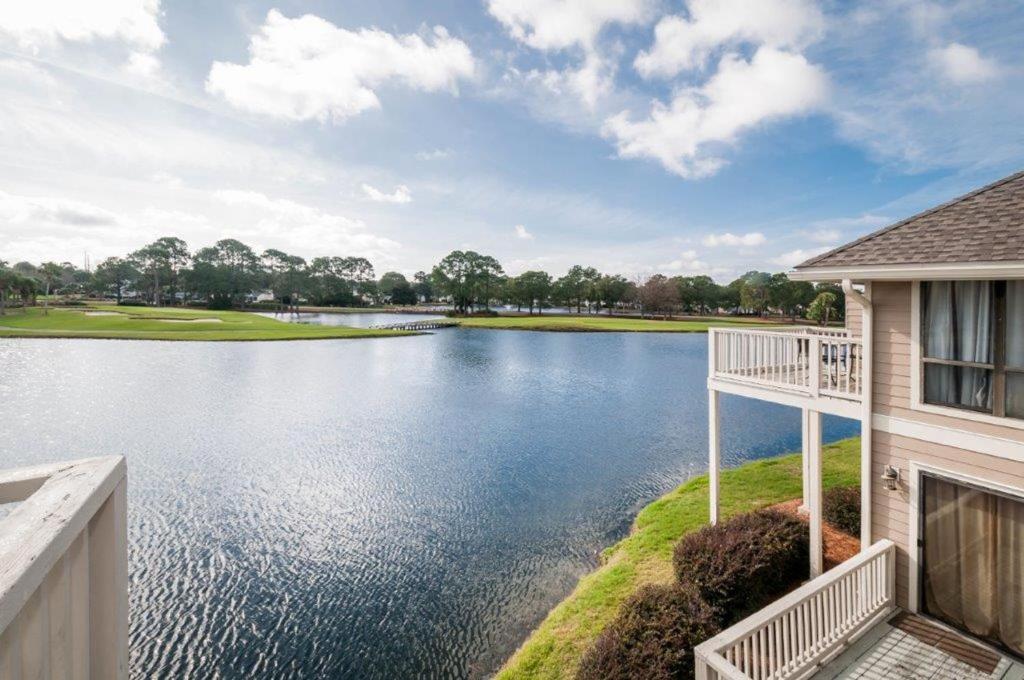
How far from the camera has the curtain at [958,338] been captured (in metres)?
5.77

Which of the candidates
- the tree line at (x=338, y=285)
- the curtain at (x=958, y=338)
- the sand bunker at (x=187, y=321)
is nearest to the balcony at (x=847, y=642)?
the curtain at (x=958, y=338)

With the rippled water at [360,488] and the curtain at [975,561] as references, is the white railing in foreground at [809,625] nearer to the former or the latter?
the curtain at [975,561]

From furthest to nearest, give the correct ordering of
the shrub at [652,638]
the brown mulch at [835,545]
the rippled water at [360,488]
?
the brown mulch at [835,545], the rippled water at [360,488], the shrub at [652,638]

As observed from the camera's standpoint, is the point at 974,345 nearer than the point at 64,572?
No

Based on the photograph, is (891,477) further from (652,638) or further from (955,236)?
(652,638)

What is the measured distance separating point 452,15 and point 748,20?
12003 mm

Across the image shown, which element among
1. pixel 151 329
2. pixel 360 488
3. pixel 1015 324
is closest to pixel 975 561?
pixel 1015 324

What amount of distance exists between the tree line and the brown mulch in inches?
3489

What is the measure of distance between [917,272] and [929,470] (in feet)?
8.66

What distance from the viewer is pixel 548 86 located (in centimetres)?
2406

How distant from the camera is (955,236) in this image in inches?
242

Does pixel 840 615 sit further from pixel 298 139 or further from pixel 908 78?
pixel 298 139

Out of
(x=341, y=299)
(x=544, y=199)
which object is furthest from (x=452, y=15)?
(x=341, y=299)

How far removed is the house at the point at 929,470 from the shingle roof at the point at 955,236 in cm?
3
